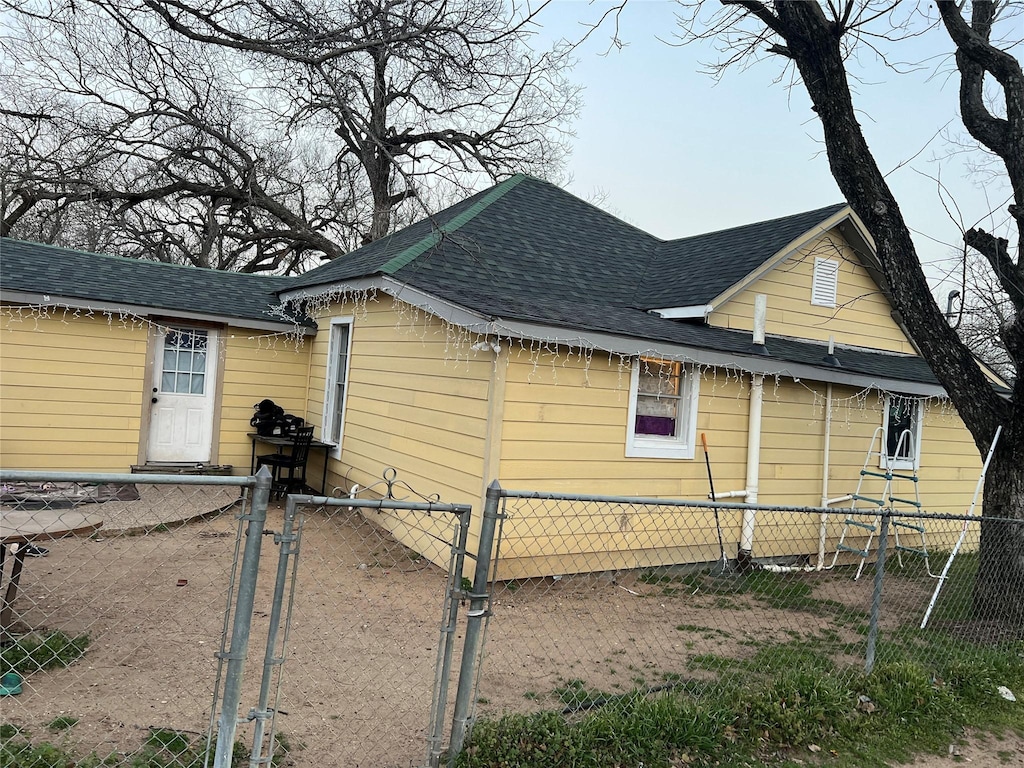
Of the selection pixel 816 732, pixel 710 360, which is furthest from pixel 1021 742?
pixel 710 360

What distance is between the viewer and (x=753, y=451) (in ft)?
27.5

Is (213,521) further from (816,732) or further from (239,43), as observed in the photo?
(816,732)

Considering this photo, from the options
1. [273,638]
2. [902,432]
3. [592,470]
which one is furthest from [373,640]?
[902,432]

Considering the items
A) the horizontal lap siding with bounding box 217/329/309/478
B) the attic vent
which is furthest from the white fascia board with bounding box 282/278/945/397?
the horizontal lap siding with bounding box 217/329/309/478

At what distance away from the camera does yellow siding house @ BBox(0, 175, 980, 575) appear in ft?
23.2

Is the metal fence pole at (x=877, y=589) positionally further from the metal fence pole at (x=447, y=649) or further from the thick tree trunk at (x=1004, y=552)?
the metal fence pole at (x=447, y=649)

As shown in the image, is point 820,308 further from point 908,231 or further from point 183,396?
point 183,396

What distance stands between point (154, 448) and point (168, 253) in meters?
16.9

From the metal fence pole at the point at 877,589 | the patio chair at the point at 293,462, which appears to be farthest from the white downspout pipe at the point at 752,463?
the patio chair at the point at 293,462

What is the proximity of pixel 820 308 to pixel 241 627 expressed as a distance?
370 inches

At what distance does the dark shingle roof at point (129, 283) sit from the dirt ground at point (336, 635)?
3052 mm

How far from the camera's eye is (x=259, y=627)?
17.8 feet

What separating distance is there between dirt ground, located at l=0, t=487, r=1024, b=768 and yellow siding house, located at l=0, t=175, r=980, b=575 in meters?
0.89

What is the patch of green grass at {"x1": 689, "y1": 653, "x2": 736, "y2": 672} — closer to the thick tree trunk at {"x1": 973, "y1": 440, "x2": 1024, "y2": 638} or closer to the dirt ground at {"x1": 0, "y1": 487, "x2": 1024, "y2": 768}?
the dirt ground at {"x1": 0, "y1": 487, "x2": 1024, "y2": 768}
